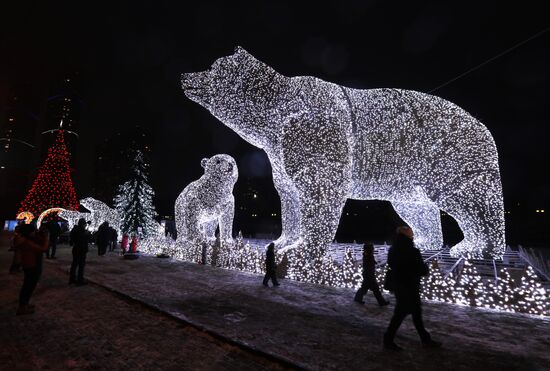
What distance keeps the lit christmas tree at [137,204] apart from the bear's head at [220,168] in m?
10.1

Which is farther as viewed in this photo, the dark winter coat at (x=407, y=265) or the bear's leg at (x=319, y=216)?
the bear's leg at (x=319, y=216)

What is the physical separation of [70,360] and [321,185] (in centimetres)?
439

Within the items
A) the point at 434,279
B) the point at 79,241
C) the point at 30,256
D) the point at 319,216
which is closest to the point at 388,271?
the point at 434,279

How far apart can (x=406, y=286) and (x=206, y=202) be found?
7801 mm

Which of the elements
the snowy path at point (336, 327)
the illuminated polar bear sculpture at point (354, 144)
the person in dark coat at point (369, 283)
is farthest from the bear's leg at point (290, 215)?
the person in dark coat at point (369, 283)

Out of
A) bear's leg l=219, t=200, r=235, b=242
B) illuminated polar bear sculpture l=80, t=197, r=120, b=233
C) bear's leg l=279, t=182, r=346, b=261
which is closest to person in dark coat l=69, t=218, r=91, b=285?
bear's leg l=279, t=182, r=346, b=261

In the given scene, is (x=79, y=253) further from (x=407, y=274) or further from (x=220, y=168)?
(x=407, y=274)

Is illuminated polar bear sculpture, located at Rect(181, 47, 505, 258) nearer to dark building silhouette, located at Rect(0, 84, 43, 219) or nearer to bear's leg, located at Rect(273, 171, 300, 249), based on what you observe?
bear's leg, located at Rect(273, 171, 300, 249)

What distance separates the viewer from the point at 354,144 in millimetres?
6387

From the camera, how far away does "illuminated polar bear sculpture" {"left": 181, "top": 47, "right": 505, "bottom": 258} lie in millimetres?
5934

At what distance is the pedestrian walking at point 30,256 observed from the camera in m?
4.14

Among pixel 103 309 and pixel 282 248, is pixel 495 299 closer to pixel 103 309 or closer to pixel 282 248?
pixel 282 248

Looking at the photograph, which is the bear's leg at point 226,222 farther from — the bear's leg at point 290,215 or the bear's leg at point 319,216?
the bear's leg at point 319,216

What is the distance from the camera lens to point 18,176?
71500mm
